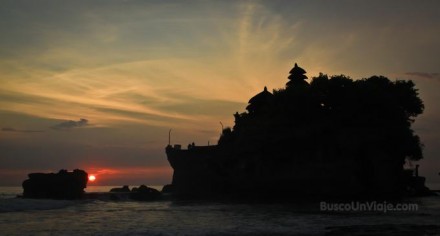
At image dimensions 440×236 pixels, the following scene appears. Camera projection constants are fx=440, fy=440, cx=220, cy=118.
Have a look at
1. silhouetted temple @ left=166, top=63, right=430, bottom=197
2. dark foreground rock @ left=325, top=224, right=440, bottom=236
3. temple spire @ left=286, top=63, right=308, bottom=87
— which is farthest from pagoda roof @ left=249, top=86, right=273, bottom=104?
dark foreground rock @ left=325, top=224, right=440, bottom=236

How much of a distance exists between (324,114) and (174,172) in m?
33.8

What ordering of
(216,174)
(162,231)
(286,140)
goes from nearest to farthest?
(162,231) → (286,140) → (216,174)

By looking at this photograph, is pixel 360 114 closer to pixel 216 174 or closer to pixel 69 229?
pixel 216 174

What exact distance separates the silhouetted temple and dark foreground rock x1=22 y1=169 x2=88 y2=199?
2568cm

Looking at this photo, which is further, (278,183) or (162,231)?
(278,183)

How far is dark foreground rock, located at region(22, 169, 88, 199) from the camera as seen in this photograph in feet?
211

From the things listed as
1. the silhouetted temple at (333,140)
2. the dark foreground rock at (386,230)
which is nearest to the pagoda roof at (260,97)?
the silhouetted temple at (333,140)

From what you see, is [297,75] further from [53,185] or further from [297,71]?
[53,185]

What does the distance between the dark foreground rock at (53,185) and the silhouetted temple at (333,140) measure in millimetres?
25676

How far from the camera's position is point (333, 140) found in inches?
2255

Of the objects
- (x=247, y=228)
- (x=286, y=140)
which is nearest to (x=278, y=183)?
(x=286, y=140)

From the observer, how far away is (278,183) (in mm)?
61938

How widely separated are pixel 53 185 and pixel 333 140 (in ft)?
132

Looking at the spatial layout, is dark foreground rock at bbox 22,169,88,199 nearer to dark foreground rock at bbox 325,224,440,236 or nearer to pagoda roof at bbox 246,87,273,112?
pagoda roof at bbox 246,87,273,112
